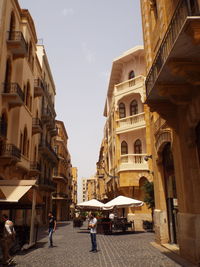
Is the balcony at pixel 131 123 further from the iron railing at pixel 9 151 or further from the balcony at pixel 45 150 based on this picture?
the iron railing at pixel 9 151

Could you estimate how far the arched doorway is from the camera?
12.1m

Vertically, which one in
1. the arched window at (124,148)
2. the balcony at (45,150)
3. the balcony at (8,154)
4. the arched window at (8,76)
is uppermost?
the arched window at (8,76)

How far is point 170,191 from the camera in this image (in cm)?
1272

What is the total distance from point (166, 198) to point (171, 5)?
8871 mm

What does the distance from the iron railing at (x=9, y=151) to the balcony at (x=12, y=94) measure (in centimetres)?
304

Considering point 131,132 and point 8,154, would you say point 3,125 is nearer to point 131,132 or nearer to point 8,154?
point 8,154

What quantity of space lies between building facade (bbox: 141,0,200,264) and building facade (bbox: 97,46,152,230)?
11.1m

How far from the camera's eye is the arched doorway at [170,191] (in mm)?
12134

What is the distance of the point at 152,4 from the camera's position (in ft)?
48.4

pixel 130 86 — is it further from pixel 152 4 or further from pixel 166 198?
pixel 166 198

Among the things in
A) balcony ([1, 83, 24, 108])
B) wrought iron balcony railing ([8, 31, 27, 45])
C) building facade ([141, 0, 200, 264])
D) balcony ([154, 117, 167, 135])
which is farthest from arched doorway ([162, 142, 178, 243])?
wrought iron balcony railing ([8, 31, 27, 45])

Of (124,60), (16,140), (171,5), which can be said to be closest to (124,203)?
(16,140)

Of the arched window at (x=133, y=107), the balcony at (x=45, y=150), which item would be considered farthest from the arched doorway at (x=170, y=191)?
the balcony at (x=45, y=150)

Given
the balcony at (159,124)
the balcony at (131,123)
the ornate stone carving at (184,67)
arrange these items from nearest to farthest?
the ornate stone carving at (184,67) < the balcony at (159,124) < the balcony at (131,123)
